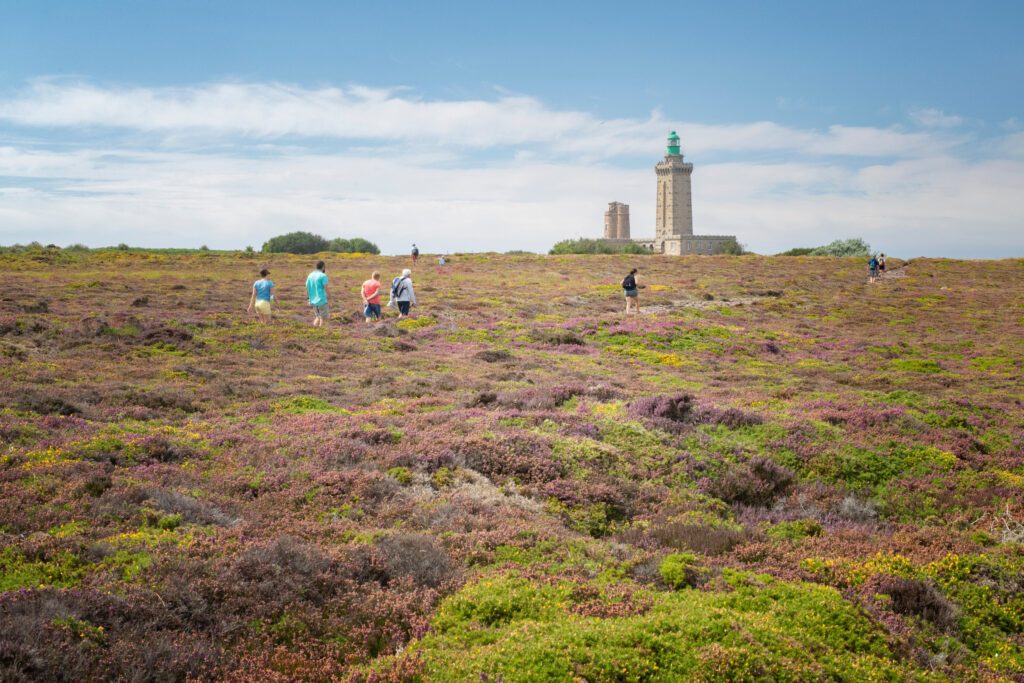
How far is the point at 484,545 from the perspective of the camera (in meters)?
8.38

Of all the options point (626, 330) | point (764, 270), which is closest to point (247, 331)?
point (626, 330)

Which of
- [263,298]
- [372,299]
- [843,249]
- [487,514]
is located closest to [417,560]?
[487,514]

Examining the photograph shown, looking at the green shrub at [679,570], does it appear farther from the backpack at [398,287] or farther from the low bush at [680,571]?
the backpack at [398,287]

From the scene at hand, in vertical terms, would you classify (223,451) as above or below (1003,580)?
above

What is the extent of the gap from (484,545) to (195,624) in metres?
3.43

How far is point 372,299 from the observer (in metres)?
28.0

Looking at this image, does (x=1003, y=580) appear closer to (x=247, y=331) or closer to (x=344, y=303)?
(x=247, y=331)

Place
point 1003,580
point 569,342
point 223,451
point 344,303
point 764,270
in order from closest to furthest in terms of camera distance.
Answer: point 1003,580, point 223,451, point 569,342, point 344,303, point 764,270

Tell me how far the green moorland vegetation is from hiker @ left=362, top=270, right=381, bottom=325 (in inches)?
178

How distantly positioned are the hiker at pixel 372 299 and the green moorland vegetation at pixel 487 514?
14.9 feet

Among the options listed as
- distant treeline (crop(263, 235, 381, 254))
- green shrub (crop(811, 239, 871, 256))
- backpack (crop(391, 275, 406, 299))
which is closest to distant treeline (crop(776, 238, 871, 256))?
green shrub (crop(811, 239, 871, 256))

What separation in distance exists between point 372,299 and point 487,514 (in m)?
19.8

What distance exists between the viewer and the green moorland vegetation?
6074 mm

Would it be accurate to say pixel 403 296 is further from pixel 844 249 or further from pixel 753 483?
pixel 844 249
